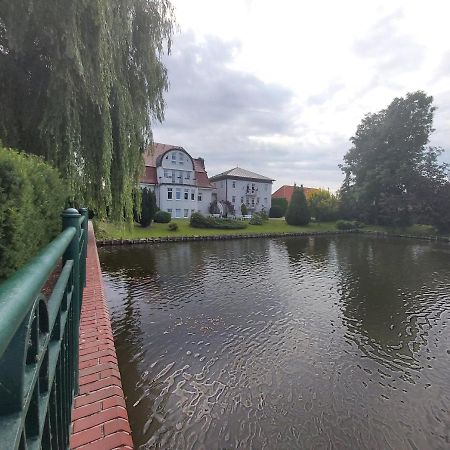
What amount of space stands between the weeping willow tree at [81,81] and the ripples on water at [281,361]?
423 centimetres

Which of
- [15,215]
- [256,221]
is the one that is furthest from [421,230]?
[15,215]

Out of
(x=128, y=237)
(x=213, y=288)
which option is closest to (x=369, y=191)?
(x=128, y=237)

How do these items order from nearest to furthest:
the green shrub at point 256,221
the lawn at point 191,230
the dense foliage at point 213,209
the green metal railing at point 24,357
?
the green metal railing at point 24,357, the lawn at point 191,230, the green shrub at point 256,221, the dense foliage at point 213,209

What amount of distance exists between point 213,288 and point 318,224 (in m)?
32.7

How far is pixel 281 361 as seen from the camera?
6.53 m

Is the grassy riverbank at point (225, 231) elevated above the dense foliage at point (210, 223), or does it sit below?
below

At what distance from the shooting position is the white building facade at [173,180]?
124 ft

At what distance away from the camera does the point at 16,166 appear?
10.7 ft

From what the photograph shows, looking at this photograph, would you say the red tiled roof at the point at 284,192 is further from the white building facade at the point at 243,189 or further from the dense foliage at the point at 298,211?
the dense foliage at the point at 298,211

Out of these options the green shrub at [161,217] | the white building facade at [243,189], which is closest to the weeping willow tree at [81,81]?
the green shrub at [161,217]

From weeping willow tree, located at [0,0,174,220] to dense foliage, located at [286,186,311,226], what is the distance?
103ft

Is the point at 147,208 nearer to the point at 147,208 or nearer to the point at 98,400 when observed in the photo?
the point at 147,208

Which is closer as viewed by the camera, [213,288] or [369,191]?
[213,288]

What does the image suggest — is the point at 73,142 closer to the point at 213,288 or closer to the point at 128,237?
the point at 213,288
